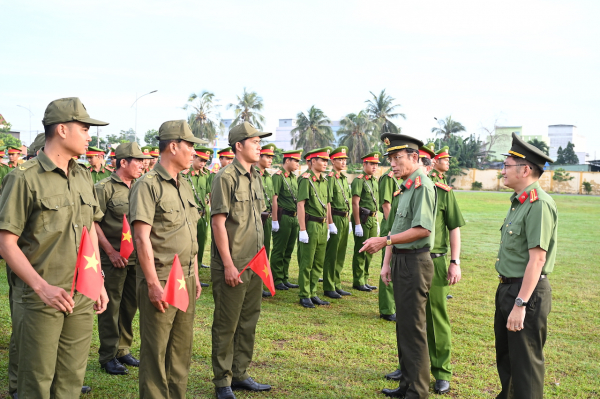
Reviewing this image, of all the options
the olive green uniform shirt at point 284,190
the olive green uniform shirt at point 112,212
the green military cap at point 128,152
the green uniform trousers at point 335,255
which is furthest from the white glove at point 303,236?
the olive green uniform shirt at point 112,212

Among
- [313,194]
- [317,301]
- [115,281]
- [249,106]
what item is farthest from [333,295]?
[249,106]

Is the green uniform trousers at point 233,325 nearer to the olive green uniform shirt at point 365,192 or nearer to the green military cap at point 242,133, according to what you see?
the green military cap at point 242,133

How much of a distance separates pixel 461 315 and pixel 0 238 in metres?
6.01

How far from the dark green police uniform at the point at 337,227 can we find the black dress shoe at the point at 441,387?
3.82m

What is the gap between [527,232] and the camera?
3.73 m

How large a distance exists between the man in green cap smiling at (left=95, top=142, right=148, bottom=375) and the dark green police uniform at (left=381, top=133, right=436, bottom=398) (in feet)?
8.71

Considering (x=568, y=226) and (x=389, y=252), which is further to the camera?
(x=568, y=226)

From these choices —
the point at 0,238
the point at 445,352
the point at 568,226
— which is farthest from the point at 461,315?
the point at 568,226

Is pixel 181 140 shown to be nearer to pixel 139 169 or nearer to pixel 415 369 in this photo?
pixel 139 169

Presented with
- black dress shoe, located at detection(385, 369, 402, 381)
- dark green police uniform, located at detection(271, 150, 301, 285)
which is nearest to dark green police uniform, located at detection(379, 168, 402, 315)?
black dress shoe, located at detection(385, 369, 402, 381)

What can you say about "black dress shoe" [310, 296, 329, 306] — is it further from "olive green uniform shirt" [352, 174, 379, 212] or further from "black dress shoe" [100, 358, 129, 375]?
"black dress shoe" [100, 358, 129, 375]

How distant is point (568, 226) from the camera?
20188 millimetres

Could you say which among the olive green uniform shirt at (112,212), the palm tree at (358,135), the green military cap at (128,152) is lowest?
the olive green uniform shirt at (112,212)

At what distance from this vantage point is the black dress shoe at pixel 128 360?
5.07 meters
